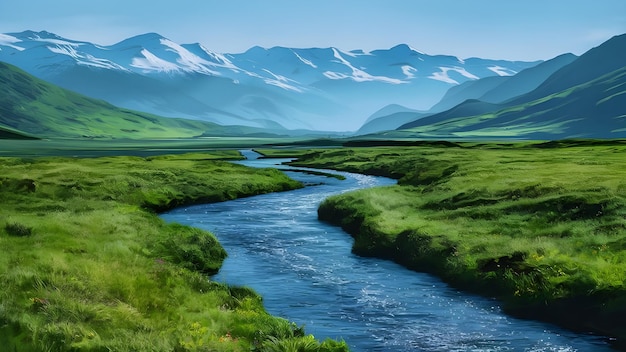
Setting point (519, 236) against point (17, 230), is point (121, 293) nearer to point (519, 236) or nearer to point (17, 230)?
point (17, 230)

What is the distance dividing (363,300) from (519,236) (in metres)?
14.3

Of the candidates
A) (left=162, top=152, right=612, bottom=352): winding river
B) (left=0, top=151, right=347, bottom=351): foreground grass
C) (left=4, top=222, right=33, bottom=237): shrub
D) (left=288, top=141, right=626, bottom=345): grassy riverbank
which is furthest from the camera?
(left=4, top=222, right=33, bottom=237): shrub

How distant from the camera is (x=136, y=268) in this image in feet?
103

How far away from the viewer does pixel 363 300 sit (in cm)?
3159

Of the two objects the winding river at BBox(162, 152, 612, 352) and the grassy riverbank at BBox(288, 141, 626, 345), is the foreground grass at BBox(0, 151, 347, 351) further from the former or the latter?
the grassy riverbank at BBox(288, 141, 626, 345)

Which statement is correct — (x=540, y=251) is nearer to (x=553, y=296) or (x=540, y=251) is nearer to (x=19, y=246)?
(x=553, y=296)

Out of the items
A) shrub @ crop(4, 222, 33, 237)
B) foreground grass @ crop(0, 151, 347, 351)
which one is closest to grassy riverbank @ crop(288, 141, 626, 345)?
foreground grass @ crop(0, 151, 347, 351)

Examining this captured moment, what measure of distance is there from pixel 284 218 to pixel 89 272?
1403 inches

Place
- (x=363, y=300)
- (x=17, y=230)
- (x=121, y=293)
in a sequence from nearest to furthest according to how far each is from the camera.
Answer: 1. (x=121, y=293)
2. (x=363, y=300)
3. (x=17, y=230)

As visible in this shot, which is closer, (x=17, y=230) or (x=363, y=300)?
(x=363, y=300)

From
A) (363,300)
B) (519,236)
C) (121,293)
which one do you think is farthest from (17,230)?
(519,236)

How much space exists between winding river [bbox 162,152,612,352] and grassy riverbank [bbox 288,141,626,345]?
1595 millimetres

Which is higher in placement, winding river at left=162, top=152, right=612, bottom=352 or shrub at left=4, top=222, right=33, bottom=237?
shrub at left=4, top=222, right=33, bottom=237

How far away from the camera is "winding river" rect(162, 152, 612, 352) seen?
25.6 m
